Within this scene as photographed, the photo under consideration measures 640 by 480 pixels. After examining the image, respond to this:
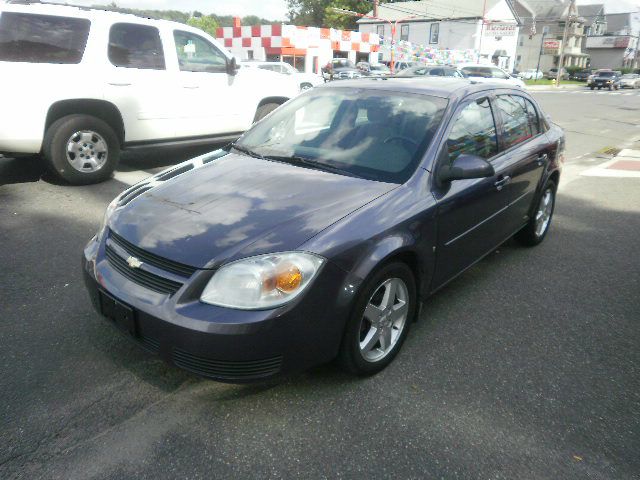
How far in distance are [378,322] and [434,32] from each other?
59.4 metres

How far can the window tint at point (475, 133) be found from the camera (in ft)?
11.0

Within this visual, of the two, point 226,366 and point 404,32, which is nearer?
point 226,366

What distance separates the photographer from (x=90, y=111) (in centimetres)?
627

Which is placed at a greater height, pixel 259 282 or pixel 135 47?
pixel 135 47

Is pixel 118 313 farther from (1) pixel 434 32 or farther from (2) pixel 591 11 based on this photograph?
(2) pixel 591 11

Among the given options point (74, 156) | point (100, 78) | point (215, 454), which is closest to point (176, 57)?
point (100, 78)

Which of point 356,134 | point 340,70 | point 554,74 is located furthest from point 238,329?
point 554,74

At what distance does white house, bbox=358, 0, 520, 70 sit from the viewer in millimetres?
52531

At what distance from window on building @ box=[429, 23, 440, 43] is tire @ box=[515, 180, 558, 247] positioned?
5605 centimetres

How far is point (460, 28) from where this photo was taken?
5375 centimetres

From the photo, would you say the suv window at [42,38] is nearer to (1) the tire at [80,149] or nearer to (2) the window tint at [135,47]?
(2) the window tint at [135,47]

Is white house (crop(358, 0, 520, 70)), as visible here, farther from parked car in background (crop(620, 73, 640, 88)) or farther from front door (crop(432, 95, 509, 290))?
front door (crop(432, 95, 509, 290))

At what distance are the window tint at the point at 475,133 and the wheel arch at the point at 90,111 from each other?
15.0 feet

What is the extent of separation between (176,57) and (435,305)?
5206 millimetres
